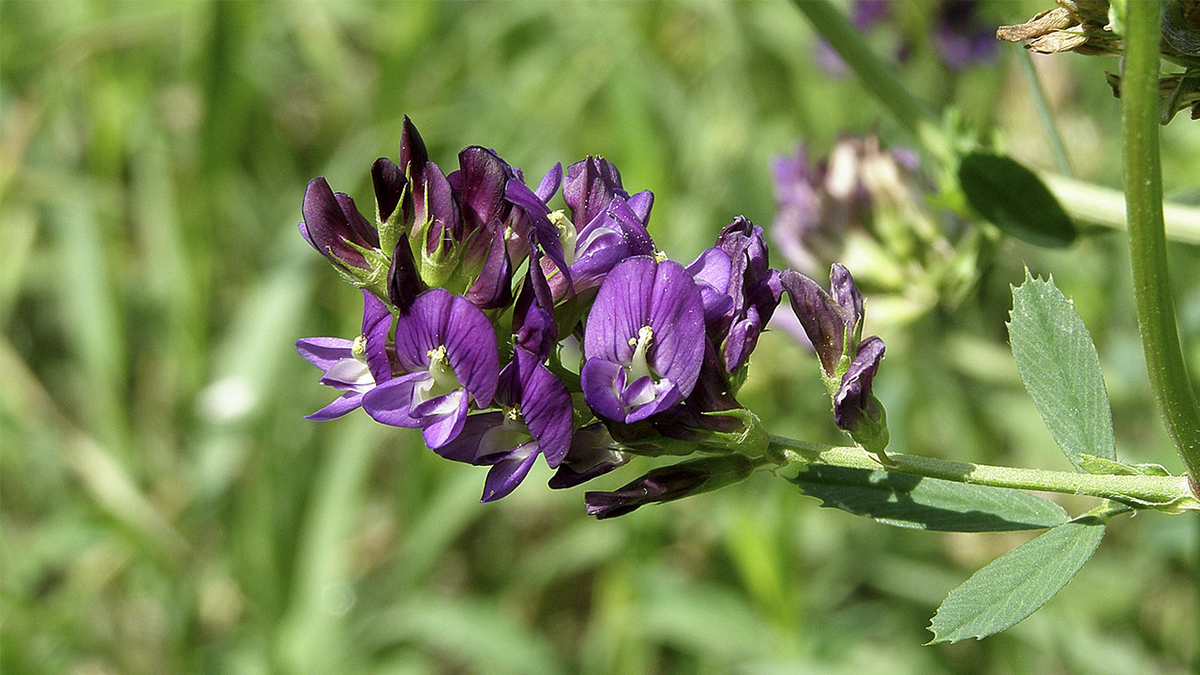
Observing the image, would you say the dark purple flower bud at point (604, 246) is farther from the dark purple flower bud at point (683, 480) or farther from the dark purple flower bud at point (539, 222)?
the dark purple flower bud at point (683, 480)

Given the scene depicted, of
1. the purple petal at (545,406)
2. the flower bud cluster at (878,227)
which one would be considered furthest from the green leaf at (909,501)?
the flower bud cluster at (878,227)

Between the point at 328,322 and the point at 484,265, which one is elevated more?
the point at 484,265

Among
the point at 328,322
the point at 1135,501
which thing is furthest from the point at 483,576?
the point at 1135,501

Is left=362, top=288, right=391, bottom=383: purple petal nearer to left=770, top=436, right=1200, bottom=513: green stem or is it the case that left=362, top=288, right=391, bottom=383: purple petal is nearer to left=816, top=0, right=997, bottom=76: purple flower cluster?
left=770, top=436, right=1200, bottom=513: green stem

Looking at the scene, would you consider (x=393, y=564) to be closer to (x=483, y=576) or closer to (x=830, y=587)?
(x=483, y=576)

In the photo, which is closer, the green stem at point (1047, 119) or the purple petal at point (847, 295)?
the purple petal at point (847, 295)

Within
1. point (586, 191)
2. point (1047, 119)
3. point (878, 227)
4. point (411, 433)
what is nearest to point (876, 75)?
point (1047, 119)

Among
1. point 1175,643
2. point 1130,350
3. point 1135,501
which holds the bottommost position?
point 1175,643
